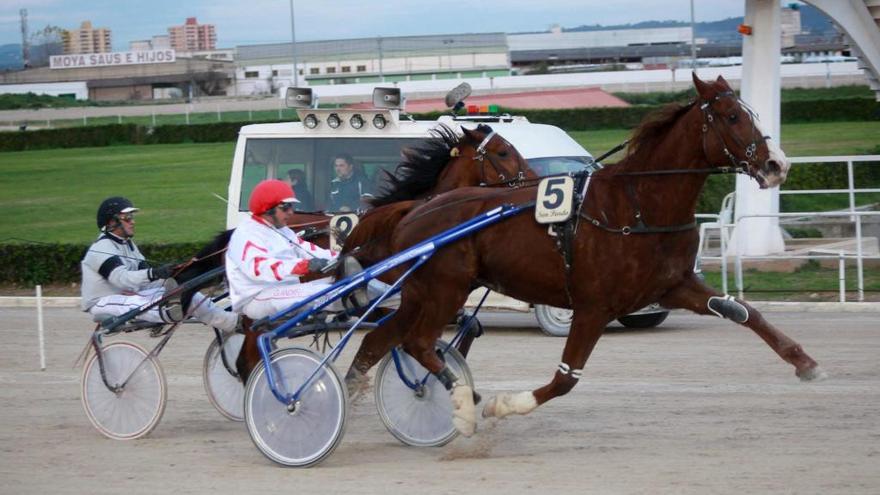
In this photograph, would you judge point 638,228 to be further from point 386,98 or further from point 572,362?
point 386,98

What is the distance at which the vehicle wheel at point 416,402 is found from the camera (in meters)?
7.28

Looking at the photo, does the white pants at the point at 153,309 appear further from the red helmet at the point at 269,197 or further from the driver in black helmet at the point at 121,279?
the red helmet at the point at 269,197

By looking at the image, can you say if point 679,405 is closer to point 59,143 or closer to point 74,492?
point 74,492

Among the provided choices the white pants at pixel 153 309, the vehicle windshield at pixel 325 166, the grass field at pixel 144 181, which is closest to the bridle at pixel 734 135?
the white pants at pixel 153 309

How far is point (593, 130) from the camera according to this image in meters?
42.3

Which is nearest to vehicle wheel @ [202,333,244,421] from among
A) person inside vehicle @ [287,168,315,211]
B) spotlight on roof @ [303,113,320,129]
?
person inside vehicle @ [287,168,315,211]

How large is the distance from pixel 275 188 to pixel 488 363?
11.9 ft

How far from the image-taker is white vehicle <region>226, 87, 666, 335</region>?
11273 mm

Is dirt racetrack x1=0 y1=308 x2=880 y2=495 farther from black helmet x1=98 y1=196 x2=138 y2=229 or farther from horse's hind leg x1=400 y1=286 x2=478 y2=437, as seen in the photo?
black helmet x1=98 y1=196 x2=138 y2=229

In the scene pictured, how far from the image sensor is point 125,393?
7797mm

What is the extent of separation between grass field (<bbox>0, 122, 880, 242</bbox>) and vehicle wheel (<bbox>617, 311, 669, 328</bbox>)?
9.51 meters

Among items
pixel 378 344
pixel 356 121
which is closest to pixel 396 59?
pixel 356 121

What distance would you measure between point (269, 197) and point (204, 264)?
4.36ft

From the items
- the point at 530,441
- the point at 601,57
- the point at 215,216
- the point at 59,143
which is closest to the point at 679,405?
the point at 530,441
